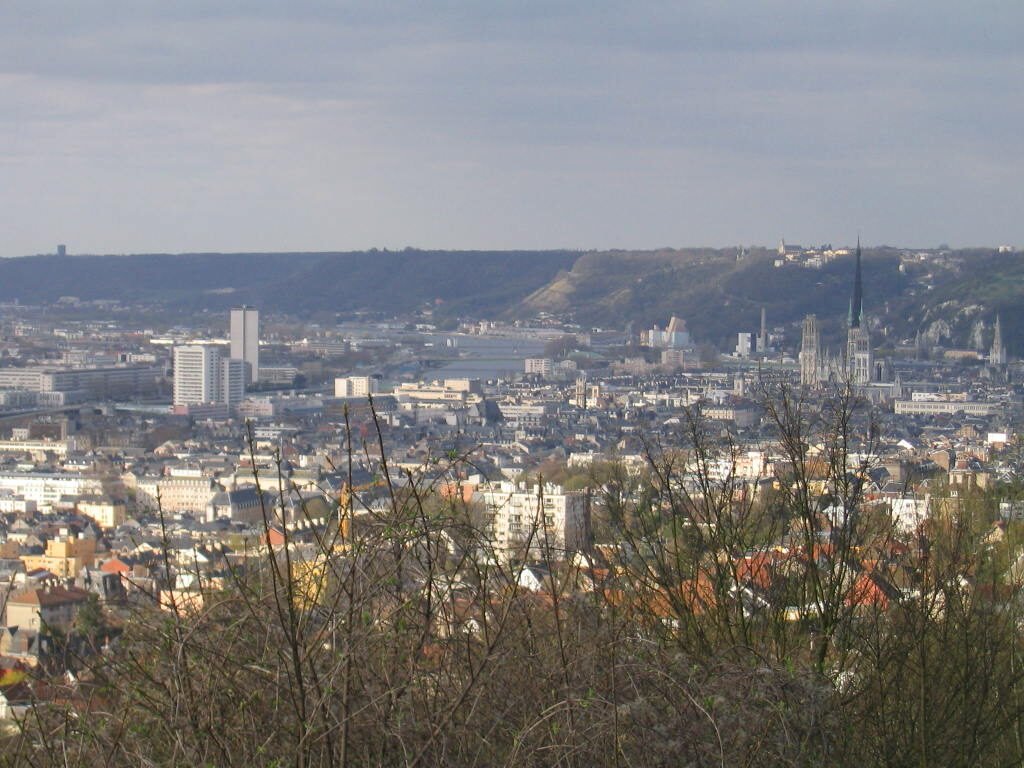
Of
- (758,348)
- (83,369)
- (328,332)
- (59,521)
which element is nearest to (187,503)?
(59,521)

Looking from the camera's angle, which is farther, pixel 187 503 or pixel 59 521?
pixel 187 503

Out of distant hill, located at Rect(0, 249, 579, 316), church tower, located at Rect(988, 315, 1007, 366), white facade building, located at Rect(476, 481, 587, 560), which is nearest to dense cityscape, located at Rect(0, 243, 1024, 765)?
white facade building, located at Rect(476, 481, 587, 560)

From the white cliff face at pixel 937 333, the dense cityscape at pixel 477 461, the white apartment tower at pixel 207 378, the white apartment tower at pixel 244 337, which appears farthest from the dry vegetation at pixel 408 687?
the white cliff face at pixel 937 333

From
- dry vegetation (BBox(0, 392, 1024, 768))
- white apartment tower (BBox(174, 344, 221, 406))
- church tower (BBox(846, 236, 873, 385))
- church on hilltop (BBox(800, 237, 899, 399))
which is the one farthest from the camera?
white apartment tower (BBox(174, 344, 221, 406))

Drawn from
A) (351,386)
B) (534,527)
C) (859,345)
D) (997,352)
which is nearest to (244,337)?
(351,386)

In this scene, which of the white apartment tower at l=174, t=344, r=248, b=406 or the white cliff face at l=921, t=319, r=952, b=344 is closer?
the white apartment tower at l=174, t=344, r=248, b=406

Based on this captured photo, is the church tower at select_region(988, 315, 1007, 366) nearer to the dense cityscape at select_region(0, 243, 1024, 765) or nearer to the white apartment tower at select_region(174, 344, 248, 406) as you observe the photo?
the dense cityscape at select_region(0, 243, 1024, 765)

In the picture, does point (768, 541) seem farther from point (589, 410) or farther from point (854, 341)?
point (854, 341)

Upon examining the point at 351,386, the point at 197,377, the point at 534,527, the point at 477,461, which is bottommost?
the point at 351,386

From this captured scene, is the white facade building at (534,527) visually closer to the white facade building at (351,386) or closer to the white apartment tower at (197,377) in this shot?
the white apartment tower at (197,377)

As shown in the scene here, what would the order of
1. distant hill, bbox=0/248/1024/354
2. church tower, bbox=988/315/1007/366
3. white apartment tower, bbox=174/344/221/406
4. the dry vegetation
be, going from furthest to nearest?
distant hill, bbox=0/248/1024/354, church tower, bbox=988/315/1007/366, white apartment tower, bbox=174/344/221/406, the dry vegetation

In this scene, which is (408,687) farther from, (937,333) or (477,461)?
(937,333)
